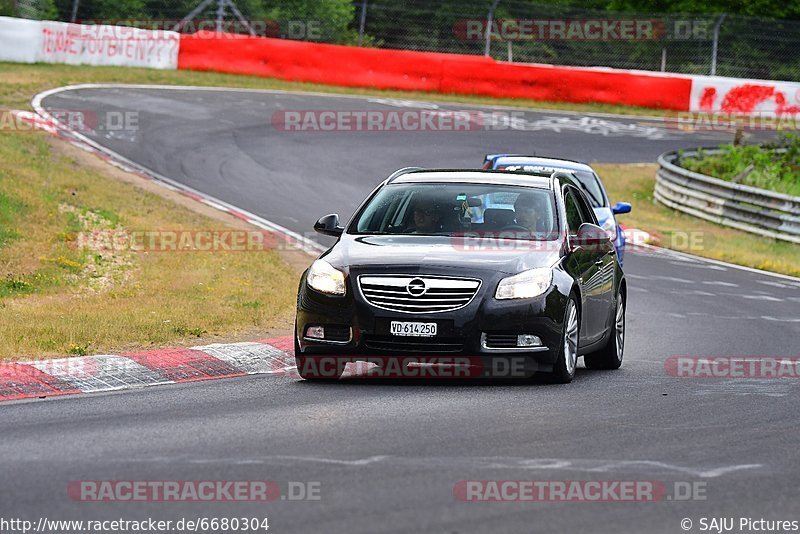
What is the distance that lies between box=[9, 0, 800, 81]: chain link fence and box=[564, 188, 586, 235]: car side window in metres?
26.6

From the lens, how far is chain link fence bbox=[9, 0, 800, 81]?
38.1 metres

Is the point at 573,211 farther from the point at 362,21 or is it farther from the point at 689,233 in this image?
the point at 362,21

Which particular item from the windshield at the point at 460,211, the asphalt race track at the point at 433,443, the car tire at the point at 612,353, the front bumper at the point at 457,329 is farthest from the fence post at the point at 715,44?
the front bumper at the point at 457,329

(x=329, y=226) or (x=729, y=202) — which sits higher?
(x=329, y=226)

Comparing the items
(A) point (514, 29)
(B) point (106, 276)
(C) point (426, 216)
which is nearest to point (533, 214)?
(C) point (426, 216)

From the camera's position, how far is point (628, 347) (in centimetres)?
1366

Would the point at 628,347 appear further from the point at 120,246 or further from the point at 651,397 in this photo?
the point at 120,246

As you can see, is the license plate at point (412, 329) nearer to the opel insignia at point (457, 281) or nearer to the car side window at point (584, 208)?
the opel insignia at point (457, 281)

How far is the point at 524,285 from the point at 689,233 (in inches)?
635

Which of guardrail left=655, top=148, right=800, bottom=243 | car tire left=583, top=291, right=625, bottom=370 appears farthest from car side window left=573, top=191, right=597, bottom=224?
guardrail left=655, top=148, right=800, bottom=243

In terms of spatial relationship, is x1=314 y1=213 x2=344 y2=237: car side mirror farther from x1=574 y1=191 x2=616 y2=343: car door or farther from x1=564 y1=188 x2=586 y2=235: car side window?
x1=574 y1=191 x2=616 y2=343: car door

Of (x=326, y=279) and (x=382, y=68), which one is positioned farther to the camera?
(x=382, y=68)

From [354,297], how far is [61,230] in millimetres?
8613

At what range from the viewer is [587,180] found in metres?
18.0
